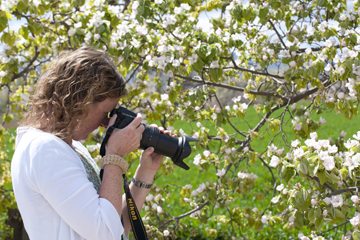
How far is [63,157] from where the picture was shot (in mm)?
2170

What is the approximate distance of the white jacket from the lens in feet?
6.97

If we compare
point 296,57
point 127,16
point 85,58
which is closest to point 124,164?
point 85,58

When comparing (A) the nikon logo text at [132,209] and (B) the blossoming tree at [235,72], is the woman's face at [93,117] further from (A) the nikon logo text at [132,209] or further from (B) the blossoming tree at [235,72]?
(B) the blossoming tree at [235,72]

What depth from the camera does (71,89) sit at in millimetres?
2242

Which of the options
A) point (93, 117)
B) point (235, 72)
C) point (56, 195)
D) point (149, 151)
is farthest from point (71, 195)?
point (235, 72)

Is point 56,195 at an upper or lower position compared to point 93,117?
lower

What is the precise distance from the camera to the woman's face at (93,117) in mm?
2300

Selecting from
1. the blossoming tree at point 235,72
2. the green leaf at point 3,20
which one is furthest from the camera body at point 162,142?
the green leaf at point 3,20

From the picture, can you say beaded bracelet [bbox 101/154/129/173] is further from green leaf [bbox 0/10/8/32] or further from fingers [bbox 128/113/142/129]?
green leaf [bbox 0/10/8/32]

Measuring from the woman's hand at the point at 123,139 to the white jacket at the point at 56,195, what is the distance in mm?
131

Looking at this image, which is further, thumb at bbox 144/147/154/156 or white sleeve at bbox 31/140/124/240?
thumb at bbox 144/147/154/156

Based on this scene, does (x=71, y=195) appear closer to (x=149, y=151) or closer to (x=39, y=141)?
(x=39, y=141)

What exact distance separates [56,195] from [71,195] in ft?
0.14

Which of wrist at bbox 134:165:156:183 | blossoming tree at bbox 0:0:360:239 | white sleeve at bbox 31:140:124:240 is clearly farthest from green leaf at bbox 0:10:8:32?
white sleeve at bbox 31:140:124:240
